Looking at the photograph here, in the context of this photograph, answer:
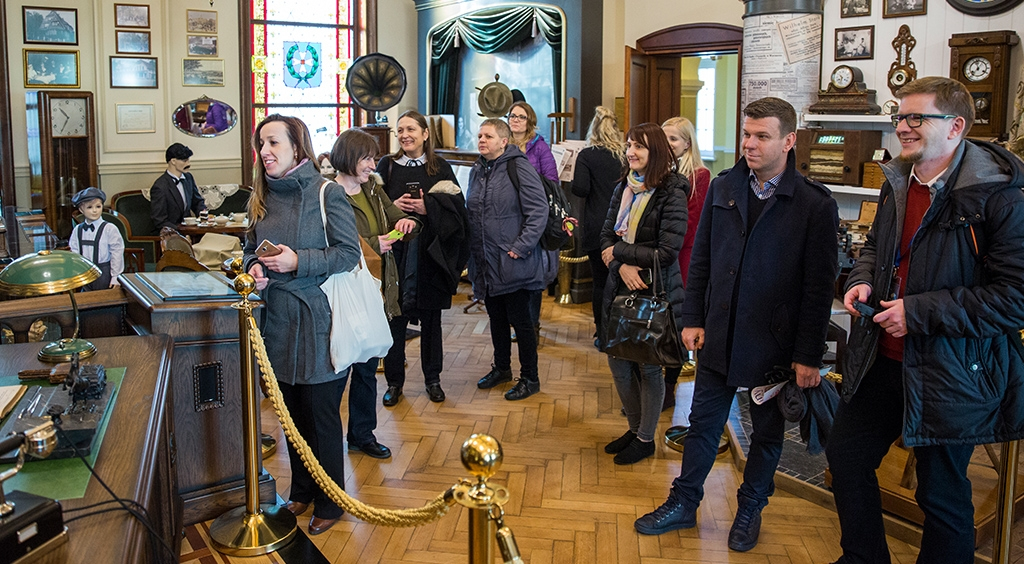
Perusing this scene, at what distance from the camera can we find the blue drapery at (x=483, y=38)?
9156 millimetres

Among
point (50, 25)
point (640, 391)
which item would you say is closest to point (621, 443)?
point (640, 391)

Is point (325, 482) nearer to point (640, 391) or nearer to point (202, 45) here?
point (640, 391)

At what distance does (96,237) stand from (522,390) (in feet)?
10.5

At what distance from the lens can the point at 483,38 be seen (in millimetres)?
10258

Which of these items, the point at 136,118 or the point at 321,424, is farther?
the point at 136,118

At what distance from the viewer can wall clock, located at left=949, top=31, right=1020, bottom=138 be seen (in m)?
5.88

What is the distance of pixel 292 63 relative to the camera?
1092 centimetres

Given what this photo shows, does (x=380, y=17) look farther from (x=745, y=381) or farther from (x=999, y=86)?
(x=745, y=381)

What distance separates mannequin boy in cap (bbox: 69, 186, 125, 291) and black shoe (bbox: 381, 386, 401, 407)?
7.82 feet

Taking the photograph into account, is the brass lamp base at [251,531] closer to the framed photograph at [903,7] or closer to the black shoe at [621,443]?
the black shoe at [621,443]

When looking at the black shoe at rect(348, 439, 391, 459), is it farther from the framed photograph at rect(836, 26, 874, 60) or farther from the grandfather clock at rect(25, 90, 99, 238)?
the grandfather clock at rect(25, 90, 99, 238)

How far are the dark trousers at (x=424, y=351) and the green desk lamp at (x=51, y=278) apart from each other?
2.19 metres

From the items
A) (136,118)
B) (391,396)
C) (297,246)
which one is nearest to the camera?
(297,246)

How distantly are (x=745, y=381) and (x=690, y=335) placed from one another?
0.98 ft
